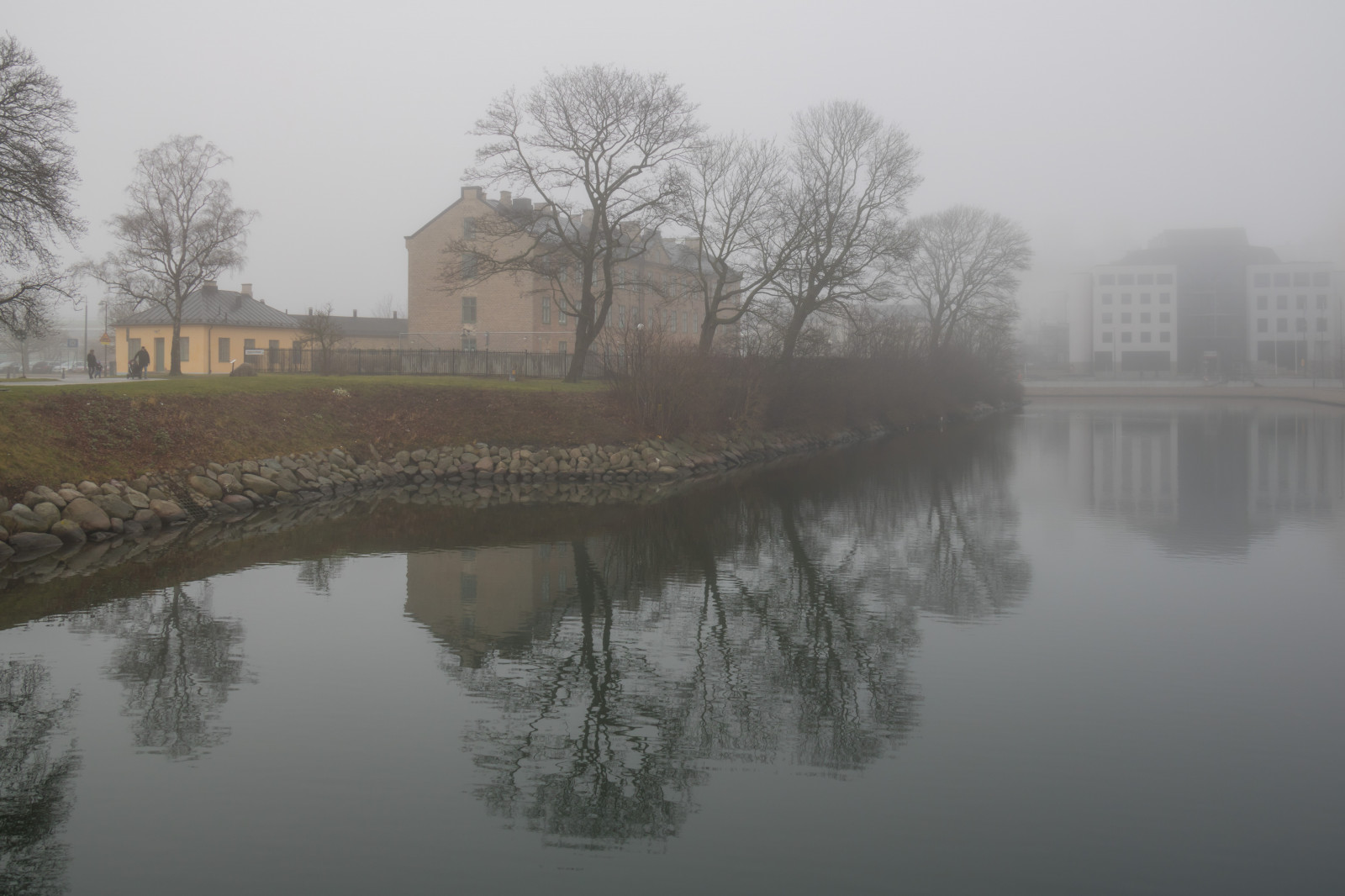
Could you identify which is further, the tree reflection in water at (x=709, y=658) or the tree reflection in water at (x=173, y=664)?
the tree reflection in water at (x=173, y=664)

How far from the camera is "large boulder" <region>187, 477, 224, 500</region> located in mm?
22141

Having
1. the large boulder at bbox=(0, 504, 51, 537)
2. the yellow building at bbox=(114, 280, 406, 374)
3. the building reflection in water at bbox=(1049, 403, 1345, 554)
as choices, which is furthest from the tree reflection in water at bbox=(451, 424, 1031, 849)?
the yellow building at bbox=(114, 280, 406, 374)

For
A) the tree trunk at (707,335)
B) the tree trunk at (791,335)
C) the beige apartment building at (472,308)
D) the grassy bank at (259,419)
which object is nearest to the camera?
the grassy bank at (259,419)

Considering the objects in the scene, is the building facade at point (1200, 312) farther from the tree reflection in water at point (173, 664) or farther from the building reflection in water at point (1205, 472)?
the tree reflection in water at point (173, 664)

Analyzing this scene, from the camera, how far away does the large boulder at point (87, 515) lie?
60.8ft

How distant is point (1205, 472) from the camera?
3089 centimetres

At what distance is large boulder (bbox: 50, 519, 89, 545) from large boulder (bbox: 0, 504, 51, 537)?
150mm

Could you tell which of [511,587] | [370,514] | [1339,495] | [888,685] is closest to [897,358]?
[1339,495]

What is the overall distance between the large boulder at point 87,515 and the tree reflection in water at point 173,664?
4.94m

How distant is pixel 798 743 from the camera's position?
8.77 meters

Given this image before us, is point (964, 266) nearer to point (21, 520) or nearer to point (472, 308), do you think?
point (472, 308)

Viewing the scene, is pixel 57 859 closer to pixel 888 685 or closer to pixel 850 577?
pixel 888 685

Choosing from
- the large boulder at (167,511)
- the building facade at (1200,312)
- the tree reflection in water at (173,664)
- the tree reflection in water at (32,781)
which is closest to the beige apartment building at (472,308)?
the large boulder at (167,511)

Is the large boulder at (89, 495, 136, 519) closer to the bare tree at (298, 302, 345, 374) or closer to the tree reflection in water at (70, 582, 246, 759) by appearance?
the tree reflection in water at (70, 582, 246, 759)
